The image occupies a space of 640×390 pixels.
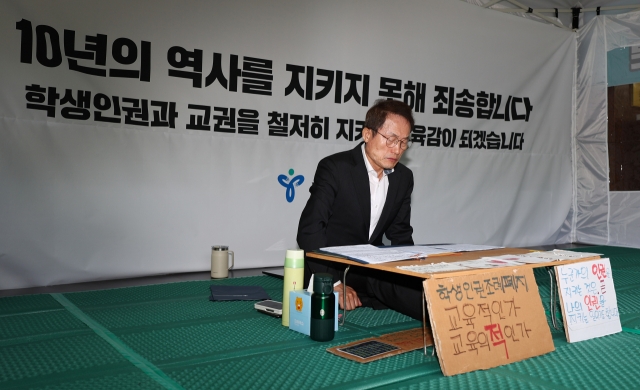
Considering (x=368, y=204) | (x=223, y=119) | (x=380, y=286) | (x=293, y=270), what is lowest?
(x=380, y=286)

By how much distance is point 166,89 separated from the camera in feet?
11.3

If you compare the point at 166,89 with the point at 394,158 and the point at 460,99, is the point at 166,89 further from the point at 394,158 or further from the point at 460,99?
the point at 460,99

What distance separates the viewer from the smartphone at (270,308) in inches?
87.5

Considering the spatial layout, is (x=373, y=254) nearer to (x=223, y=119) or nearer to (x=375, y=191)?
(x=375, y=191)

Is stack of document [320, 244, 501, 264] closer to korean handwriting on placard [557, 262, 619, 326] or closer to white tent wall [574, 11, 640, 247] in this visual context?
korean handwriting on placard [557, 262, 619, 326]

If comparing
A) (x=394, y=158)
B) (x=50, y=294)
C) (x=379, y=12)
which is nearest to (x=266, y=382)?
(x=394, y=158)

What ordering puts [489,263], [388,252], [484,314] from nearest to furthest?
[484,314], [489,263], [388,252]

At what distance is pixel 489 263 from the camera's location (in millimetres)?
1757

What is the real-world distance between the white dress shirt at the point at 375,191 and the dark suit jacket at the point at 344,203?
20 mm

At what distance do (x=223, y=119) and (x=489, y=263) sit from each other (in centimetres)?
229

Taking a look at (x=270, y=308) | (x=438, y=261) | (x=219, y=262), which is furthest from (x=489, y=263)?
(x=219, y=262)

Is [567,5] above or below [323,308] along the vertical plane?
above

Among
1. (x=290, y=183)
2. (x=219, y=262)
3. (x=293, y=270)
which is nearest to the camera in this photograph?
(x=293, y=270)

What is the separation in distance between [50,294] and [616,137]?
4.57 m
